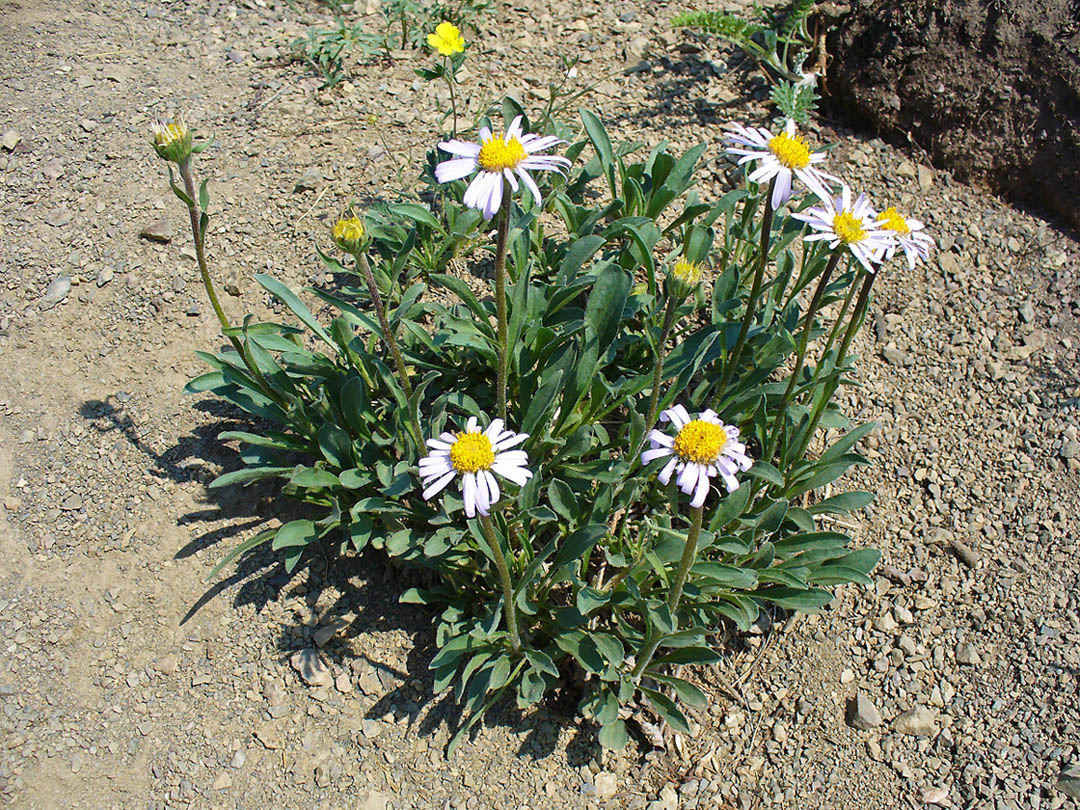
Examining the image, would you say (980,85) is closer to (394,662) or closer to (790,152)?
(790,152)

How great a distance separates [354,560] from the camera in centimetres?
349

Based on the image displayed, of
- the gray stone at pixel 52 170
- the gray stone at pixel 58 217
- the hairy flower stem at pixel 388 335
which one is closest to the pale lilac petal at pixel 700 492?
the hairy flower stem at pixel 388 335

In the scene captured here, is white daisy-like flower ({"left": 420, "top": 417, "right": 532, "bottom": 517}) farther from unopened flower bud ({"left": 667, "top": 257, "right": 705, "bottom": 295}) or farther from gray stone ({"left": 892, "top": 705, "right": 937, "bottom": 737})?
gray stone ({"left": 892, "top": 705, "right": 937, "bottom": 737})

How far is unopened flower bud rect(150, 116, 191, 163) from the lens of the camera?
261 centimetres

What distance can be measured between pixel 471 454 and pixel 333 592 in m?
1.29

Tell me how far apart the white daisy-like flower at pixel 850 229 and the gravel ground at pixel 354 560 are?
1.37 m

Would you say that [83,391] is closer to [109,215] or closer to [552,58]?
[109,215]

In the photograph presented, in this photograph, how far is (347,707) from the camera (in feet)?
10.5

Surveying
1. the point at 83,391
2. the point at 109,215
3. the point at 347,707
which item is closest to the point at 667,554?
the point at 347,707

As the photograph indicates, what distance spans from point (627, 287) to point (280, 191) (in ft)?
6.72

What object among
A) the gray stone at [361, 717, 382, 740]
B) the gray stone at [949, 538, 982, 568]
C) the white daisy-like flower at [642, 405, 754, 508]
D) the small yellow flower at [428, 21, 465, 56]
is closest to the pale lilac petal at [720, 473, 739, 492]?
the white daisy-like flower at [642, 405, 754, 508]

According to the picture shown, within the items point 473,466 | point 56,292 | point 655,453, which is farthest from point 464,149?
point 56,292

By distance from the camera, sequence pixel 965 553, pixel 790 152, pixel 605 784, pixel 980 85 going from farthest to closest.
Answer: pixel 980 85 → pixel 965 553 → pixel 605 784 → pixel 790 152

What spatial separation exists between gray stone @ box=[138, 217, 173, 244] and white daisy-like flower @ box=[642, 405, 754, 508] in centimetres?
286
